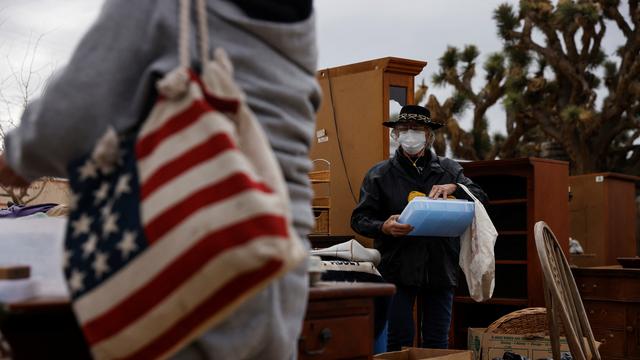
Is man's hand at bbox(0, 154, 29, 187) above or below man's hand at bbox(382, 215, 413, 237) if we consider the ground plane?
above

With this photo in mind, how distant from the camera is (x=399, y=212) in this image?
5.17 m

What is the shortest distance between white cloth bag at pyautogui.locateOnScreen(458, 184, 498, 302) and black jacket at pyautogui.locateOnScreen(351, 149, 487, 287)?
0.08m

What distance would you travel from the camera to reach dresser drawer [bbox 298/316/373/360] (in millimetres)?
2212

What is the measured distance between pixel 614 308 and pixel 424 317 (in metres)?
2.36

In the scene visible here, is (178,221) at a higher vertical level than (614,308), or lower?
higher

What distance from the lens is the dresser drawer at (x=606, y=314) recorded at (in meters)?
6.74

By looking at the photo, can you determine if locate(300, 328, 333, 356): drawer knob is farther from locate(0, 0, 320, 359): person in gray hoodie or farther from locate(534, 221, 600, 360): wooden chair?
locate(534, 221, 600, 360): wooden chair

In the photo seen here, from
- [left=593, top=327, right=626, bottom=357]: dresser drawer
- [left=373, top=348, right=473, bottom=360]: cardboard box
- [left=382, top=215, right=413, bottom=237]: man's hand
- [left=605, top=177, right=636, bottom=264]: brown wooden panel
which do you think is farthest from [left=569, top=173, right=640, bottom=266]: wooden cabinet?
[left=373, top=348, right=473, bottom=360]: cardboard box

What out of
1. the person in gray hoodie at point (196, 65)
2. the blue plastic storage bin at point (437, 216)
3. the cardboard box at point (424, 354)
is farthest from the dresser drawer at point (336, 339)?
the blue plastic storage bin at point (437, 216)

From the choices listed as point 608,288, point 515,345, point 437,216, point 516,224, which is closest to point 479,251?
point 437,216

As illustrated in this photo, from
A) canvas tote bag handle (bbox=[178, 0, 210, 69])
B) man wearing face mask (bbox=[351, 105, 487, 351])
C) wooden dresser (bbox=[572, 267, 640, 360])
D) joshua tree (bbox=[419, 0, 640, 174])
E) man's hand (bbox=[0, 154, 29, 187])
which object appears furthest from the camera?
joshua tree (bbox=[419, 0, 640, 174])

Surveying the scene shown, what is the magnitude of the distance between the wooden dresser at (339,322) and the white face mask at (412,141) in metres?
3.06

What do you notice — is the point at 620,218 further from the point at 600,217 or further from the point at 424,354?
the point at 424,354

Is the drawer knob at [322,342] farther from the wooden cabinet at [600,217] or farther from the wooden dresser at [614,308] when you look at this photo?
the wooden cabinet at [600,217]
